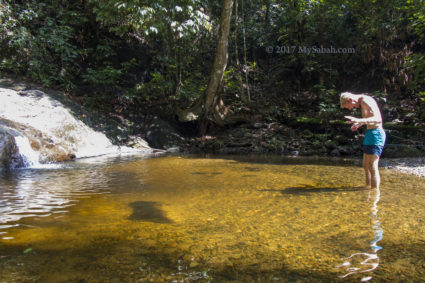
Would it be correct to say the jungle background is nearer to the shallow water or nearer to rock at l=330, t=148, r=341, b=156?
rock at l=330, t=148, r=341, b=156

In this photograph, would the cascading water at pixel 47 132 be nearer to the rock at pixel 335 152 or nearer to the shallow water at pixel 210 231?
the shallow water at pixel 210 231

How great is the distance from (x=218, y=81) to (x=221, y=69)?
0.50 meters

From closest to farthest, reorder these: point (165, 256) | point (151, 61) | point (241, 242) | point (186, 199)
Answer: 1. point (165, 256)
2. point (241, 242)
3. point (186, 199)
4. point (151, 61)

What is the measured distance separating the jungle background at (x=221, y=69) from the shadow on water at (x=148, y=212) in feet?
24.5

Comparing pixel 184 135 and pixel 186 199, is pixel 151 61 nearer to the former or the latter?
pixel 184 135

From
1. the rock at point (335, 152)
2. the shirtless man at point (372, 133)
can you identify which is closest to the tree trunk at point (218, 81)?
the rock at point (335, 152)

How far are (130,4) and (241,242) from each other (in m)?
9.43

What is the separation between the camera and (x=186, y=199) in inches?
158

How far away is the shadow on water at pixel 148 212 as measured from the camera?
3.15 m

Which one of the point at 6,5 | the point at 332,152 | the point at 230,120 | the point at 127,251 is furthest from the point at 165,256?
the point at 6,5

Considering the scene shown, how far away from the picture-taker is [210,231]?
278cm

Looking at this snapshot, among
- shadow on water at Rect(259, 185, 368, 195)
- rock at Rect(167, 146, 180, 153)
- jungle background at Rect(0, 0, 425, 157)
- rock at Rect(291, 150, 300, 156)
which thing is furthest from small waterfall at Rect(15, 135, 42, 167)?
rock at Rect(291, 150, 300, 156)

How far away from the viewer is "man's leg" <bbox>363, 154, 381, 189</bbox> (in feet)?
15.0

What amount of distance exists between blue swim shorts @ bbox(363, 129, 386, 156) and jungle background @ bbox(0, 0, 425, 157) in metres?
5.50
